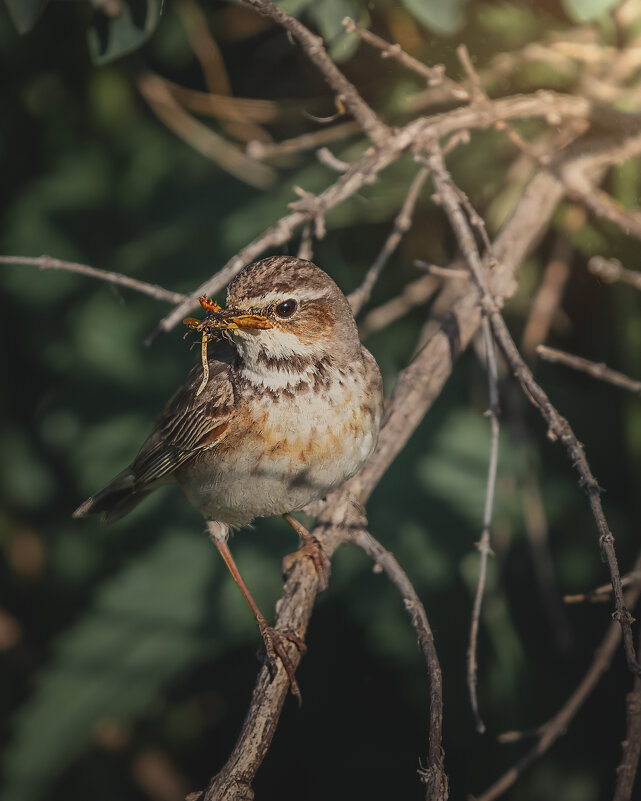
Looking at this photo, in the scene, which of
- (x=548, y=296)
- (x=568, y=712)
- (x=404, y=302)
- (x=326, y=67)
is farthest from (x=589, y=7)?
(x=568, y=712)

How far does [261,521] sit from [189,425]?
120cm

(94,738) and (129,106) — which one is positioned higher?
(129,106)

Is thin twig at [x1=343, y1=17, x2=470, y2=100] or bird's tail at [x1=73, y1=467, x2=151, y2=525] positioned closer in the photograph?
thin twig at [x1=343, y1=17, x2=470, y2=100]

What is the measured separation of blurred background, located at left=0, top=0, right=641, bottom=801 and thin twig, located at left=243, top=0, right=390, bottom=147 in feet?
1.63

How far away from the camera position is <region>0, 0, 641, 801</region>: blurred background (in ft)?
12.5

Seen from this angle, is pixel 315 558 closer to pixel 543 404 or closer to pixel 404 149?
pixel 543 404

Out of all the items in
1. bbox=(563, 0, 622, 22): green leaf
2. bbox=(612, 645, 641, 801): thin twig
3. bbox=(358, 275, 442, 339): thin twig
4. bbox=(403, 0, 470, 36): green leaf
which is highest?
bbox=(403, 0, 470, 36): green leaf

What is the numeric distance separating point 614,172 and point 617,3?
0.75m

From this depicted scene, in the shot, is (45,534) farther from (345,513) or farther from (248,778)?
(248,778)

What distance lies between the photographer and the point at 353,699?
163 inches

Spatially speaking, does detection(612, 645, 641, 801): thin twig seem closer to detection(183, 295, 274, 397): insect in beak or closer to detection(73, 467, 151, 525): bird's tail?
detection(183, 295, 274, 397): insect in beak

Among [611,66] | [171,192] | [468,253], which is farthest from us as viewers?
[171,192]

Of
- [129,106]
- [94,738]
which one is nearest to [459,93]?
[129,106]

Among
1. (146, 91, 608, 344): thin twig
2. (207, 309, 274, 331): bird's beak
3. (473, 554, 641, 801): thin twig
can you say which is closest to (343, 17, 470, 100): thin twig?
(146, 91, 608, 344): thin twig
